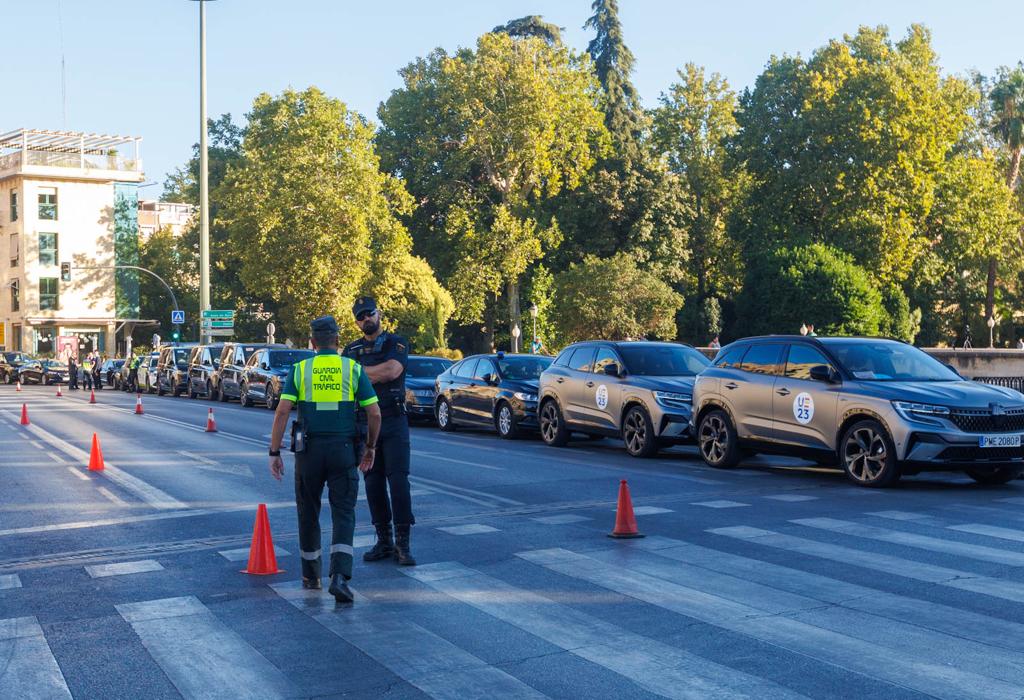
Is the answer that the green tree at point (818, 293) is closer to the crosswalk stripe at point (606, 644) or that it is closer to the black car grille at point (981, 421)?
the black car grille at point (981, 421)

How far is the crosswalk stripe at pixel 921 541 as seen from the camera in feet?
28.9

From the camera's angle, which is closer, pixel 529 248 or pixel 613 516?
pixel 613 516

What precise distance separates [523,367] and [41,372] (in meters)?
53.4

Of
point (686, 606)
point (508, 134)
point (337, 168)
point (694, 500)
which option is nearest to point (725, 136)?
point (508, 134)

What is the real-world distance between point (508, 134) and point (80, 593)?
174ft

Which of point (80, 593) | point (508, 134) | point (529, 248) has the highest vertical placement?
point (508, 134)

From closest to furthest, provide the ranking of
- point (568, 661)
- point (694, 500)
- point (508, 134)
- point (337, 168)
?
point (568, 661)
point (694, 500)
point (337, 168)
point (508, 134)

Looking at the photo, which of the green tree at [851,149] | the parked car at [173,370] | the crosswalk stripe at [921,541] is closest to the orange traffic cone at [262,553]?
the crosswalk stripe at [921,541]

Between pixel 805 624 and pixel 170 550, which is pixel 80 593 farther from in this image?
pixel 805 624

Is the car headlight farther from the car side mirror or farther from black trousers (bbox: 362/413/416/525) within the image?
black trousers (bbox: 362/413/416/525)

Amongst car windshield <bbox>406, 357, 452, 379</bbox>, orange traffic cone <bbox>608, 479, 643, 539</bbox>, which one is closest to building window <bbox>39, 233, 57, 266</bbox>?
car windshield <bbox>406, 357, 452, 379</bbox>

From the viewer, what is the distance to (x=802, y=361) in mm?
14766

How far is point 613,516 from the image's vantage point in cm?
1112

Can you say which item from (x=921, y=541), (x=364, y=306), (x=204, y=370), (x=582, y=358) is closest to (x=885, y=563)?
(x=921, y=541)
